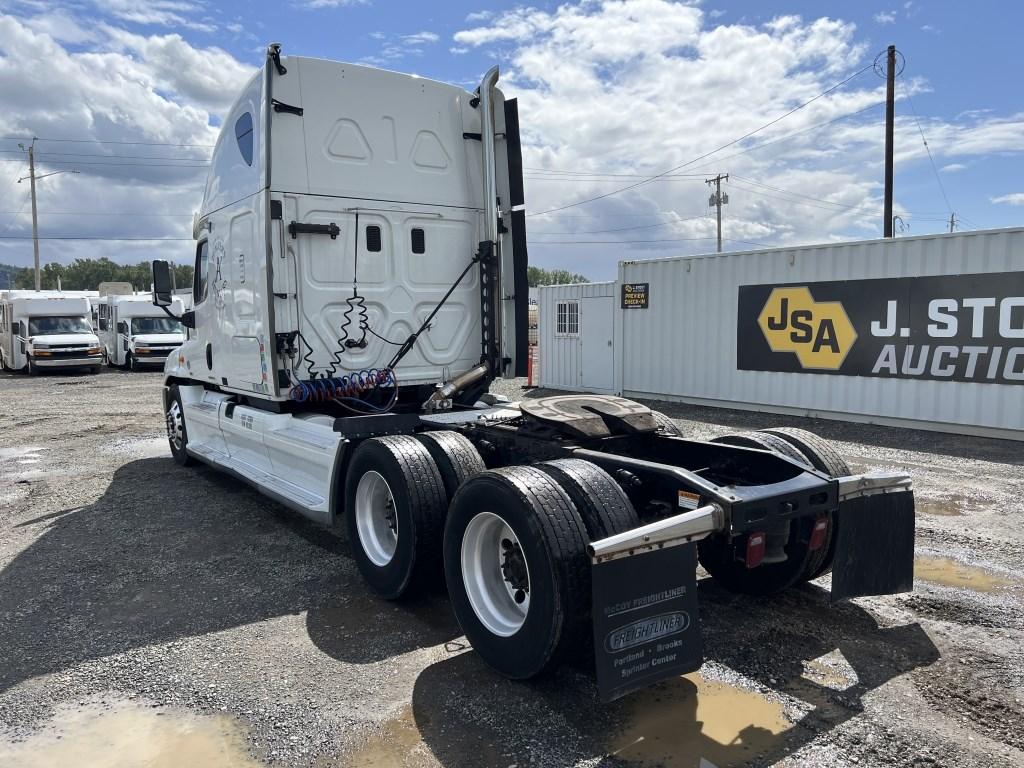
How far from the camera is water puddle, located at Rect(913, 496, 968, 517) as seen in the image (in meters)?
6.80

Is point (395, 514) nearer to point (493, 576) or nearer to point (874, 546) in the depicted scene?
point (493, 576)

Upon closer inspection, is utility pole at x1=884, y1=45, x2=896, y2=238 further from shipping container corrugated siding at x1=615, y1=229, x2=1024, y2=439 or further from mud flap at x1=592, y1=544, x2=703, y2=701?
mud flap at x1=592, y1=544, x2=703, y2=701

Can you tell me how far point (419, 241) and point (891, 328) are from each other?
8.66m

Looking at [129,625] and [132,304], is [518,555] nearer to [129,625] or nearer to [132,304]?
[129,625]

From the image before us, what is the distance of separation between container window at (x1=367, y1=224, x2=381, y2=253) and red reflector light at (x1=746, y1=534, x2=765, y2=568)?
4.00 metres

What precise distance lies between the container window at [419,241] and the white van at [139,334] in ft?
65.4

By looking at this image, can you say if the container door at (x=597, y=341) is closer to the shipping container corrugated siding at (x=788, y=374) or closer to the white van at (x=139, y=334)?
the shipping container corrugated siding at (x=788, y=374)

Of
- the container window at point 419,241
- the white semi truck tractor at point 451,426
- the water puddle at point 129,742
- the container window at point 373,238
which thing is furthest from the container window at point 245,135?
the water puddle at point 129,742

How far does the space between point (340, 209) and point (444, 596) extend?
323cm

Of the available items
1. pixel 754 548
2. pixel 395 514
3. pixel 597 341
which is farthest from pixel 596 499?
pixel 597 341

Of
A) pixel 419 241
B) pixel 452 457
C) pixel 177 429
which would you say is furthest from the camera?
pixel 177 429

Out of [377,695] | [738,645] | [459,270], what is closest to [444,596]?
[377,695]

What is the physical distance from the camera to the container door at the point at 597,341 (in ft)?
54.4

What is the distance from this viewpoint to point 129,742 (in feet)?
10.5
